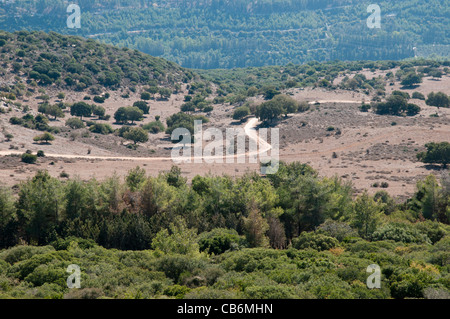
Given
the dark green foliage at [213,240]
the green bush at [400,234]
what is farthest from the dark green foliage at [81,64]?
the green bush at [400,234]

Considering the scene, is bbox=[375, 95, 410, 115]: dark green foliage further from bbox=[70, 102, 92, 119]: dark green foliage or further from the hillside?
bbox=[70, 102, 92, 119]: dark green foliage

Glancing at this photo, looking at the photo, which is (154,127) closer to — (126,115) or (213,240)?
(126,115)

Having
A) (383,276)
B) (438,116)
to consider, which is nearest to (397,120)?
(438,116)

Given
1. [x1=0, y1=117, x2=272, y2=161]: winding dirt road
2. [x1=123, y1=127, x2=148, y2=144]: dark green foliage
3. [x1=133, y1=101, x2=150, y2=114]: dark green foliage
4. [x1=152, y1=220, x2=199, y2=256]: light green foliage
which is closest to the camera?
[x1=152, y1=220, x2=199, y2=256]: light green foliage

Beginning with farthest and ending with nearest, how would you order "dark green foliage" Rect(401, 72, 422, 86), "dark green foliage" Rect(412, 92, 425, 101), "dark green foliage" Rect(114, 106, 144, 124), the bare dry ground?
"dark green foliage" Rect(401, 72, 422, 86)
"dark green foliage" Rect(412, 92, 425, 101)
"dark green foliage" Rect(114, 106, 144, 124)
the bare dry ground

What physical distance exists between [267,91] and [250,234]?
329 feet

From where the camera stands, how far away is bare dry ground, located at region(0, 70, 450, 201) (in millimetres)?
74375

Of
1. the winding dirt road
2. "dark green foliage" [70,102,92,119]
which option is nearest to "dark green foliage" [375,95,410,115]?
the winding dirt road

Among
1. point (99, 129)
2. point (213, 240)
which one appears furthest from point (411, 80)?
point (213, 240)

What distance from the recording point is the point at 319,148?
316 ft

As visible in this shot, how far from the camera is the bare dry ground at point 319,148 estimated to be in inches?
2928

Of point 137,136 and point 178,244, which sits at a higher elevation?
point 137,136

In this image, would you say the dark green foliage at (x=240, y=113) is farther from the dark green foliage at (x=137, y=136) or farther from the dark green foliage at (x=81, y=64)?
the dark green foliage at (x=81, y=64)

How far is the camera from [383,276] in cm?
2925
